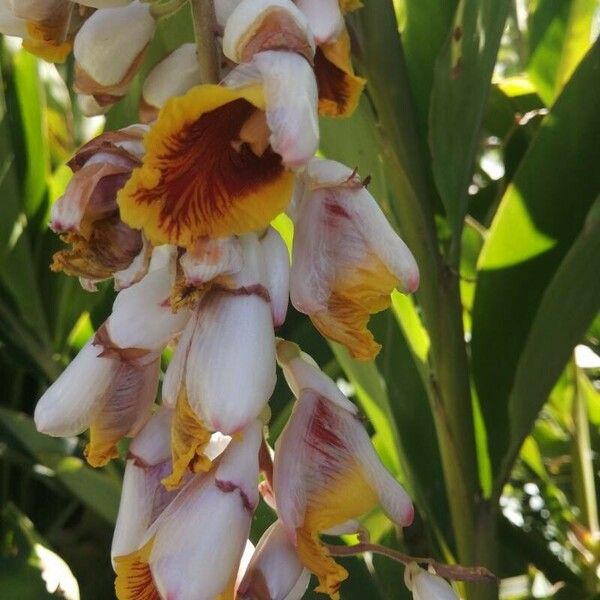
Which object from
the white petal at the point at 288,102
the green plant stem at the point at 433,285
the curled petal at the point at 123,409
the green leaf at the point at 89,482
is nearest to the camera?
the white petal at the point at 288,102

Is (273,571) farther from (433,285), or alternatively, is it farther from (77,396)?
(433,285)

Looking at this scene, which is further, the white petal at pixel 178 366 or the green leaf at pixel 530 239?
the green leaf at pixel 530 239

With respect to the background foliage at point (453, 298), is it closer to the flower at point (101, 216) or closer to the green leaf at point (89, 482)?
the green leaf at point (89, 482)

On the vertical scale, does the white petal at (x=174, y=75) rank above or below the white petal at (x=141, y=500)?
above

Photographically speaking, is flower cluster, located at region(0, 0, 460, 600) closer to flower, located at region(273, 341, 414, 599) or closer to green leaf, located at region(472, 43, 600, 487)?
flower, located at region(273, 341, 414, 599)

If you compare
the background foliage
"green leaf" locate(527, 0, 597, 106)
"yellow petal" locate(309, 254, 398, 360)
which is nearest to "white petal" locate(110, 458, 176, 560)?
"yellow petal" locate(309, 254, 398, 360)

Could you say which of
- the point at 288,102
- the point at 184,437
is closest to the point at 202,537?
the point at 184,437

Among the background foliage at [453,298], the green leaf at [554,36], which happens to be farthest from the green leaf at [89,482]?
the green leaf at [554,36]
